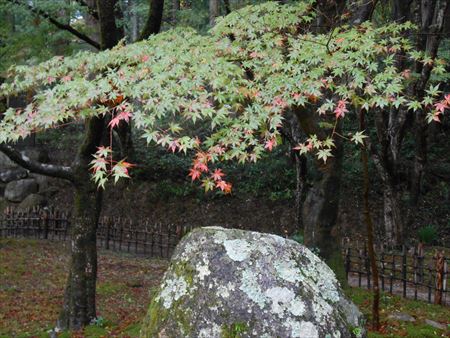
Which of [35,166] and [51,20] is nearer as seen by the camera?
[35,166]

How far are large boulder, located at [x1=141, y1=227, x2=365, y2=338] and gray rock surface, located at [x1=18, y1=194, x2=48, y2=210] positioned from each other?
17054 mm

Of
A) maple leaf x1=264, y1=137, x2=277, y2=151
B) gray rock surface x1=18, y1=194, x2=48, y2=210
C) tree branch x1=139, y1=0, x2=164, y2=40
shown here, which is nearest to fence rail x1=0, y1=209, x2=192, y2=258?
gray rock surface x1=18, y1=194, x2=48, y2=210

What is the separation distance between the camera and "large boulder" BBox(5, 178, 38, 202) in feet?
65.3

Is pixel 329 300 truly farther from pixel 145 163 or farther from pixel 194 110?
pixel 145 163

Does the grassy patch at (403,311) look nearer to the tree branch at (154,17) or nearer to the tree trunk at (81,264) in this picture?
the tree trunk at (81,264)

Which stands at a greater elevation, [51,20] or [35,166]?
[51,20]

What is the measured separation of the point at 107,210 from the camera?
64.2ft

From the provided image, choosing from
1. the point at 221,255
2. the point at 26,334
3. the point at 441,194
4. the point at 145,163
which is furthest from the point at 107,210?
the point at 221,255

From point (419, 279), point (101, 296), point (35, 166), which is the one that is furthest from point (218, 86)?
point (419, 279)

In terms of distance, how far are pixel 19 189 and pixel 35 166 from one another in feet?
44.7

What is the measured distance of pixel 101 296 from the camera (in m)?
10.5

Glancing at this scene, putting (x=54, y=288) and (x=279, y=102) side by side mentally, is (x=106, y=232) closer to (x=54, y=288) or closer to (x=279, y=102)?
(x=54, y=288)

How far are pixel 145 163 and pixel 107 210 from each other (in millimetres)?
2835

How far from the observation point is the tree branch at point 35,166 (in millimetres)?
7301
